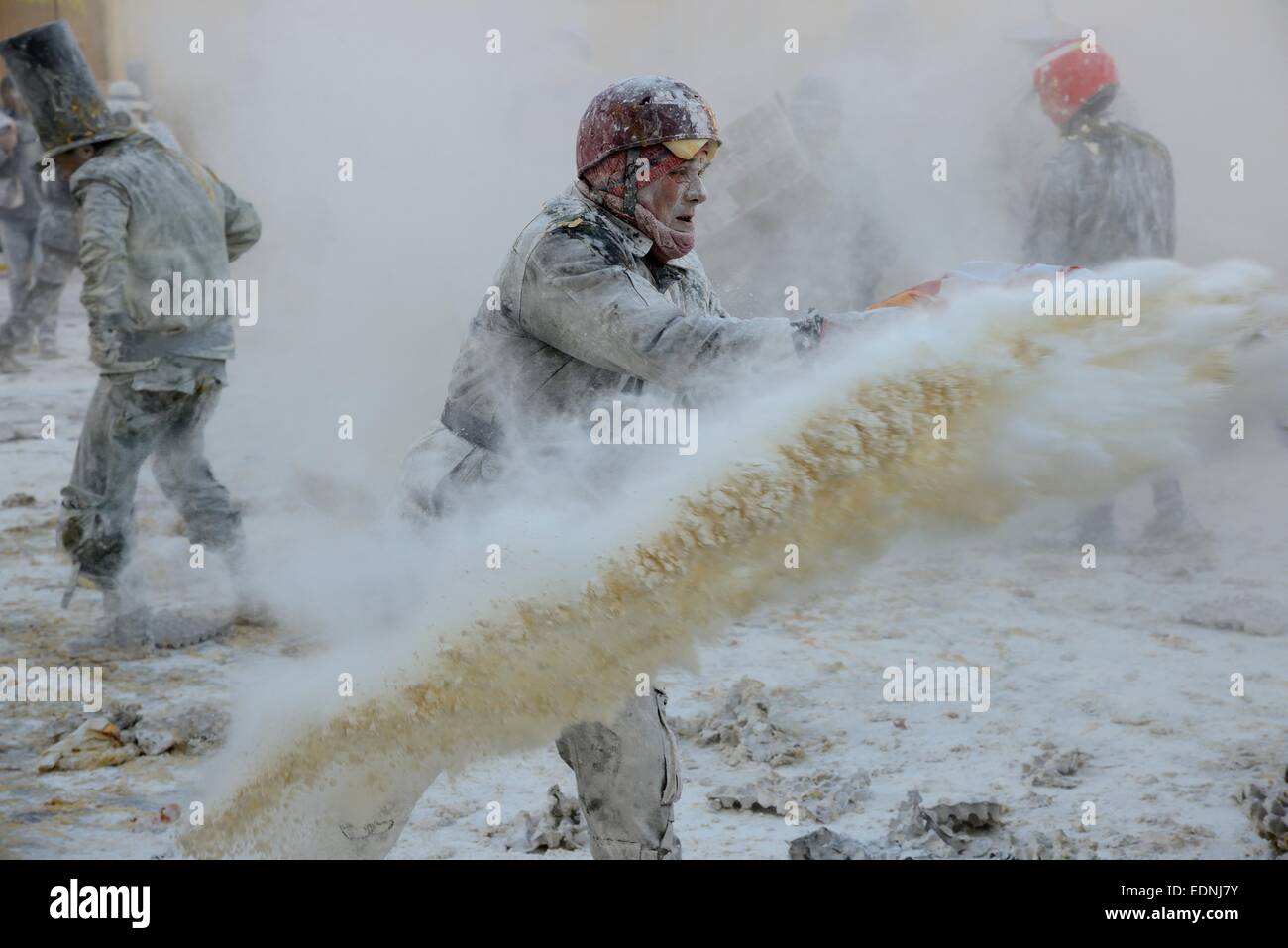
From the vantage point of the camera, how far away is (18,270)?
10.1 meters

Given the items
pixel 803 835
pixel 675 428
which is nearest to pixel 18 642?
pixel 803 835

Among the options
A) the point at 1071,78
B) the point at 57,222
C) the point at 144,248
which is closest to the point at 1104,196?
the point at 1071,78

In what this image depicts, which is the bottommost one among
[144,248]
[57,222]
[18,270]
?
[144,248]

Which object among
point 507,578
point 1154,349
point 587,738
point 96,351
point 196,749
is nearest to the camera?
point 1154,349

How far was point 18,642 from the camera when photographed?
531 centimetres

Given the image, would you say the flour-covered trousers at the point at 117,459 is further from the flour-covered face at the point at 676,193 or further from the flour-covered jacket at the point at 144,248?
the flour-covered face at the point at 676,193

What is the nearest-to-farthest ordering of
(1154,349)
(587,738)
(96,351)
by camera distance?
(1154,349) → (587,738) → (96,351)

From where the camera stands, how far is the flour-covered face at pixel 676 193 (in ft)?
9.27

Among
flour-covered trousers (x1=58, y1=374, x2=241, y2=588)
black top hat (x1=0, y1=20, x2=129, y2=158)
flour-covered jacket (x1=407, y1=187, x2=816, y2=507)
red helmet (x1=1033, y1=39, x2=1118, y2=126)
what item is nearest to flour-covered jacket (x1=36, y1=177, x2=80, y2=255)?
black top hat (x1=0, y1=20, x2=129, y2=158)

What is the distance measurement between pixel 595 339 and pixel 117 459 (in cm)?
308

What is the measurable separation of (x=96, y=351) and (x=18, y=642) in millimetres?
1187

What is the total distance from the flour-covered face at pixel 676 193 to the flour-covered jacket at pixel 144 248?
9.14ft

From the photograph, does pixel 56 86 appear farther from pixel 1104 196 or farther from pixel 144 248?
pixel 1104 196
